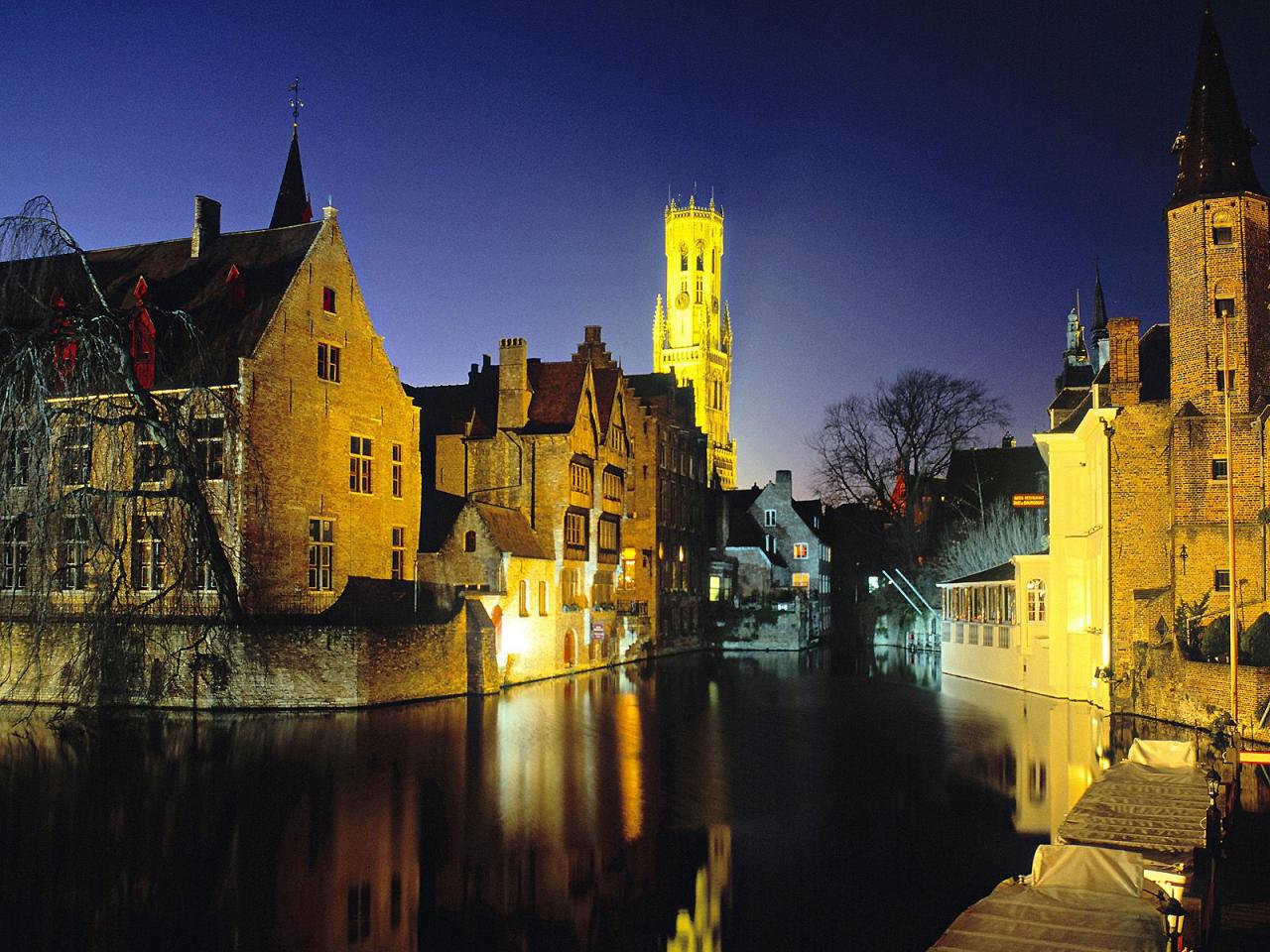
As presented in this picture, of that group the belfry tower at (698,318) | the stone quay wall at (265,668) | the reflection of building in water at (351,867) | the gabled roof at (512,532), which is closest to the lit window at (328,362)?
the gabled roof at (512,532)

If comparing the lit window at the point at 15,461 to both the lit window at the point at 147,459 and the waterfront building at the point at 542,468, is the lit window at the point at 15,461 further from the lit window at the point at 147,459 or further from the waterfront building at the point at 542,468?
the waterfront building at the point at 542,468

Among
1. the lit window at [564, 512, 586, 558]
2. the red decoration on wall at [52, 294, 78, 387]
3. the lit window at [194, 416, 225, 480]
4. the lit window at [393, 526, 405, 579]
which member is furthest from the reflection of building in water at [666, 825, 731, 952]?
the lit window at [564, 512, 586, 558]

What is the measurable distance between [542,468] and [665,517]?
16.0 metres

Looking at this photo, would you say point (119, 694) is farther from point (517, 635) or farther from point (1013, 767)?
point (1013, 767)

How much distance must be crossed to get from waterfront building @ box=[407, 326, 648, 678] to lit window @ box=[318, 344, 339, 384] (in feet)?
27.9

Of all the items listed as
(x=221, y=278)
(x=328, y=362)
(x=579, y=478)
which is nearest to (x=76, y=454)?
(x=328, y=362)

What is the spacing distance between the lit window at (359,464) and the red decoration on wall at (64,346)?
79.9 feet

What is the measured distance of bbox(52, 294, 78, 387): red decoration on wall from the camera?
43.9ft

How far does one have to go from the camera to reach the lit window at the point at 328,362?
123 ft

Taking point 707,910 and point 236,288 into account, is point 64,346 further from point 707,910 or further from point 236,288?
point 236,288

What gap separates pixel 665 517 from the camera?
6222 cm

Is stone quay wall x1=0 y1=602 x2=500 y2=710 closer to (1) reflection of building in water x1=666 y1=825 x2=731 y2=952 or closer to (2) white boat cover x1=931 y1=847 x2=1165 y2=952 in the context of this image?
(1) reflection of building in water x1=666 y1=825 x2=731 y2=952

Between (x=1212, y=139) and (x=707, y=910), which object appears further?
(x=1212, y=139)

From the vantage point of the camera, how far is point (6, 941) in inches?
468
